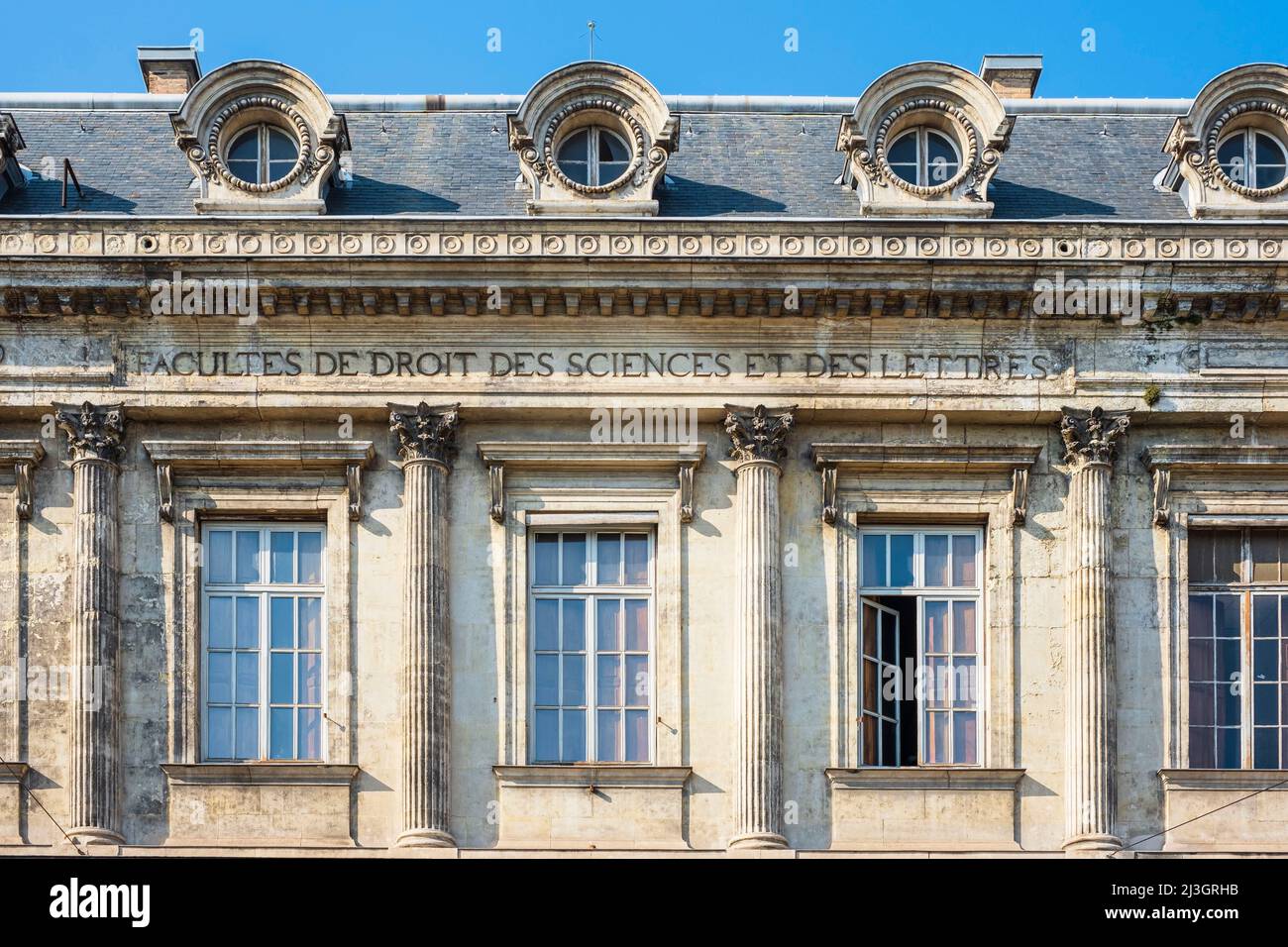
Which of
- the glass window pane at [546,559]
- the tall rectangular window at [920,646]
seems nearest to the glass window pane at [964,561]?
the tall rectangular window at [920,646]

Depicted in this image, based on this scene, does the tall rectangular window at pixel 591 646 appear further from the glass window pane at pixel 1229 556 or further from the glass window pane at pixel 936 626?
the glass window pane at pixel 1229 556

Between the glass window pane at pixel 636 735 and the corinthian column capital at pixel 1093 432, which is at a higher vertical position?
the corinthian column capital at pixel 1093 432

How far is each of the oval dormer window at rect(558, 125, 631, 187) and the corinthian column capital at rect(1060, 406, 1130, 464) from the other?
19.1 ft

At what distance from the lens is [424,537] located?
30781 mm

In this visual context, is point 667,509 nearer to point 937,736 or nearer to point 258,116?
point 937,736

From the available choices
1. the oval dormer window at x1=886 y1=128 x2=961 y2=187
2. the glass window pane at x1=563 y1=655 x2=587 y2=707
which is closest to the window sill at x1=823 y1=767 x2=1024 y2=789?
the glass window pane at x1=563 y1=655 x2=587 y2=707

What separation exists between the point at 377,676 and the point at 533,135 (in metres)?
6.41

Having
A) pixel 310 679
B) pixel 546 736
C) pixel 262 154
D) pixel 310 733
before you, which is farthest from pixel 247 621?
pixel 262 154

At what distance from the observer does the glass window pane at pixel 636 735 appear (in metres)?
30.8

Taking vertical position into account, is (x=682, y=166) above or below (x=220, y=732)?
above

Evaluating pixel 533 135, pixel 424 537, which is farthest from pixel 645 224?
pixel 424 537

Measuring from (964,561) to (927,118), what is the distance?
5.15m

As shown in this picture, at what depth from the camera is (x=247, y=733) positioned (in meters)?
30.8

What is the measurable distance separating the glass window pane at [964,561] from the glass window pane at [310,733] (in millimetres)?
7169
